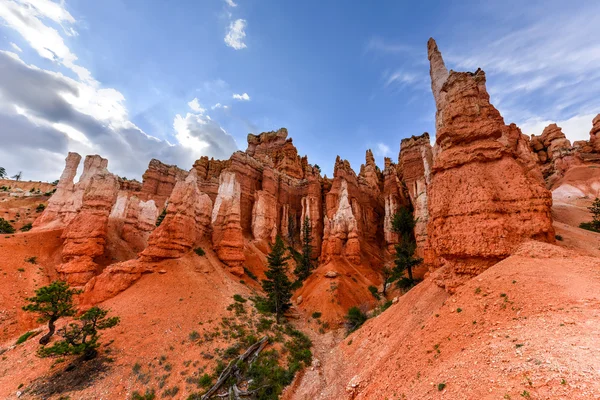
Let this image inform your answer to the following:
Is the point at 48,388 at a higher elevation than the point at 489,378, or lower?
lower

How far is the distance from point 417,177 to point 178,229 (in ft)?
141

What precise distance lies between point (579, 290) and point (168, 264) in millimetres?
27337

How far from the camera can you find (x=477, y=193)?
1160 cm

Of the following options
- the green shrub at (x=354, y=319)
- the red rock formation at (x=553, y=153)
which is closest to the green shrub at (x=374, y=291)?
the green shrub at (x=354, y=319)

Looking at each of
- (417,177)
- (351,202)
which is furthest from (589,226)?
(351,202)

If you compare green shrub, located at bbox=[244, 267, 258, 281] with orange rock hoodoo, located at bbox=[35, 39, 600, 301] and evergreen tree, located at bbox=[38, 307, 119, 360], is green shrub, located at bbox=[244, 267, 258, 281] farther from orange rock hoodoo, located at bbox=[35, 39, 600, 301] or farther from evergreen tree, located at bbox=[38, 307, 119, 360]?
evergreen tree, located at bbox=[38, 307, 119, 360]

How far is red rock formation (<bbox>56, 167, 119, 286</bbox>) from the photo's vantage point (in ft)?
77.9

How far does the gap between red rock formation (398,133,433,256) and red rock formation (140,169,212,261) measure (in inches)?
1268

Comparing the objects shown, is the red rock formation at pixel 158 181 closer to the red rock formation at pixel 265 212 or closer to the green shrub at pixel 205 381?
the red rock formation at pixel 265 212

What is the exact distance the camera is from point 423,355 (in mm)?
8695

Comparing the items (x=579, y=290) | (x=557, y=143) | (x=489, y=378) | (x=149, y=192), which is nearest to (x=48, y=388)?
(x=489, y=378)

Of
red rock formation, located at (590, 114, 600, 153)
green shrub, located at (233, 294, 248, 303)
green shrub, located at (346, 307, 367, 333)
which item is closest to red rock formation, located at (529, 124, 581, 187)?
red rock formation, located at (590, 114, 600, 153)

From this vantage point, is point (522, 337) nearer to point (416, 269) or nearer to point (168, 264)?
point (168, 264)

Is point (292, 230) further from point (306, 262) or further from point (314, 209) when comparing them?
point (306, 262)
